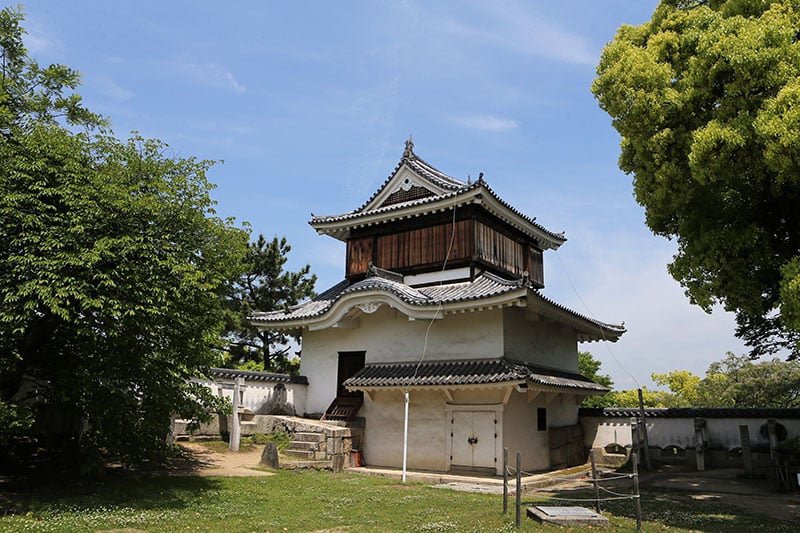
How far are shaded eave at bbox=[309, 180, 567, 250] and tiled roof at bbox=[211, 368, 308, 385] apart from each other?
19.6 ft

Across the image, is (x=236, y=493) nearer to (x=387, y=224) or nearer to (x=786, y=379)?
(x=387, y=224)

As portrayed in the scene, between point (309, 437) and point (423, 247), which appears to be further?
point (423, 247)

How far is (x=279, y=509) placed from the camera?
406 inches

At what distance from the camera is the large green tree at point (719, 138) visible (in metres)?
8.98

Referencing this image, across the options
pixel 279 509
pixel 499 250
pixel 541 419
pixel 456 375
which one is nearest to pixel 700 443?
pixel 541 419

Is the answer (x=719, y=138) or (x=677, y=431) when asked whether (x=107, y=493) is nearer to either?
(x=719, y=138)

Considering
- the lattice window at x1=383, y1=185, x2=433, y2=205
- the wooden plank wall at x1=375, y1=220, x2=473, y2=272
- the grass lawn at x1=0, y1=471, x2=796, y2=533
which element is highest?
the lattice window at x1=383, y1=185, x2=433, y2=205

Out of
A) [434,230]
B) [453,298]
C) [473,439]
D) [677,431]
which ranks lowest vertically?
[473,439]

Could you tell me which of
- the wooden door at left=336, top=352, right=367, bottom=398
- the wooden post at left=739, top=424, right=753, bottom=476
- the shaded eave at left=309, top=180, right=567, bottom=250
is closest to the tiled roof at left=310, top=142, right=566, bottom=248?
the shaded eave at left=309, top=180, right=567, bottom=250

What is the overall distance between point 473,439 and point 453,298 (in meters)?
4.25

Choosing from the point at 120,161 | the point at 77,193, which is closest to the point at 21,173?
the point at 77,193

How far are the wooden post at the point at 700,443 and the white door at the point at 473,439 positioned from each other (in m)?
7.21

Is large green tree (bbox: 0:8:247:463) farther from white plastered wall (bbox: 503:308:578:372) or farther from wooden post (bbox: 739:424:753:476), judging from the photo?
wooden post (bbox: 739:424:753:476)

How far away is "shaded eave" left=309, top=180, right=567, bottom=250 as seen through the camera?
18.9m
